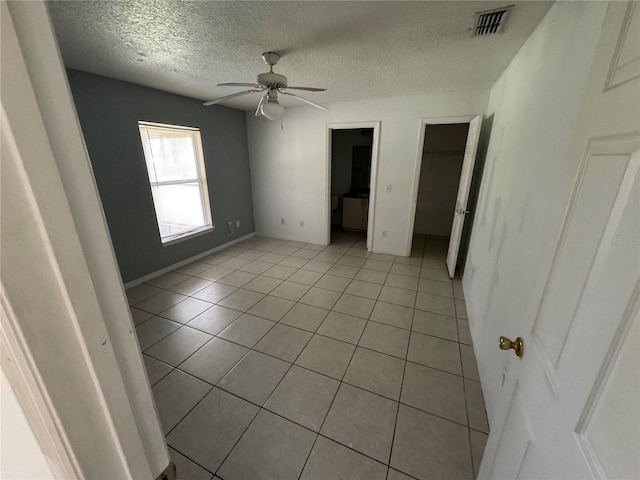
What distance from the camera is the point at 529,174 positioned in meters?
1.49

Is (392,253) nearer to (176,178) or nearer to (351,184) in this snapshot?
(351,184)

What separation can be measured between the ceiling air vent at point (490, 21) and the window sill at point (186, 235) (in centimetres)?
391

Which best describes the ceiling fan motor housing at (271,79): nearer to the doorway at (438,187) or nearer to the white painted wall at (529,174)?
the white painted wall at (529,174)

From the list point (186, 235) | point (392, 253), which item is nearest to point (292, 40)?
point (186, 235)

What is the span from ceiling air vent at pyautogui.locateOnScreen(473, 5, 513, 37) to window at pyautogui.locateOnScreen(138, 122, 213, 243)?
3.44m

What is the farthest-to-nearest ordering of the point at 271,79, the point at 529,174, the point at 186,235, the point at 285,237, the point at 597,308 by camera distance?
the point at 285,237 → the point at 186,235 → the point at 271,79 → the point at 529,174 → the point at 597,308

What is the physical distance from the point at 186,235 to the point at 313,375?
9.56 feet

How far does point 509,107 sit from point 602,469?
8.00 ft

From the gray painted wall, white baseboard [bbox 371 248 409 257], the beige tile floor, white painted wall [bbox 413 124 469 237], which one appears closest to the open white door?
the beige tile floor

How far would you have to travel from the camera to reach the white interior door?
47cm

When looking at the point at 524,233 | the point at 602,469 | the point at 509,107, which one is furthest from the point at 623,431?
the point at 509,107

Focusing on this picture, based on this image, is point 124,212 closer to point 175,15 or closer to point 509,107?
point 175,15

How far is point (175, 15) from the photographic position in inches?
61.2

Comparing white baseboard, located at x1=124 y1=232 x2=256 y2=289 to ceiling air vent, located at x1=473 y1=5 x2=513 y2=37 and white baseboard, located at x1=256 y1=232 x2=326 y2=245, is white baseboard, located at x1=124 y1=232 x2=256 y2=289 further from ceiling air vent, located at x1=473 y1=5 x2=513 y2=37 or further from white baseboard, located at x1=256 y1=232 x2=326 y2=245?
ceiling air vent, located at x1=473 y1=5 x2=513 y2=37
